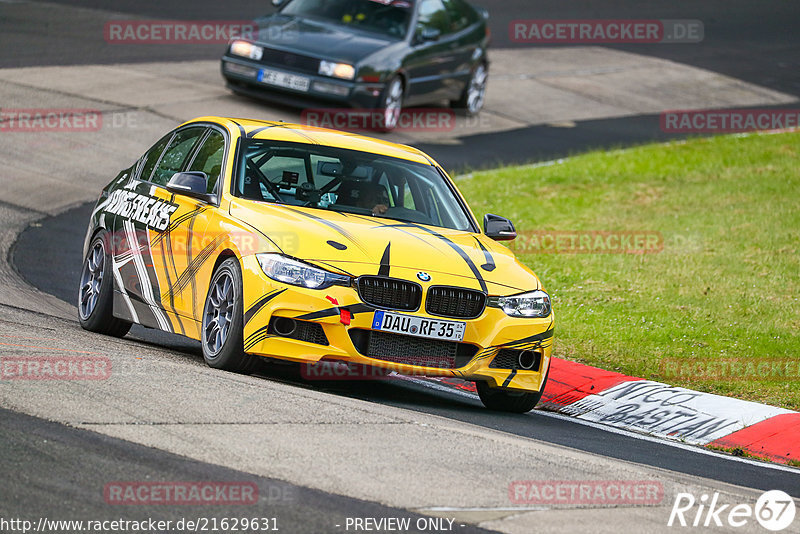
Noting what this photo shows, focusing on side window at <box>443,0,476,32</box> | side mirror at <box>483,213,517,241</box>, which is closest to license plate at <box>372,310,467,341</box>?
side mirror at <box>483,213,517,241</box>

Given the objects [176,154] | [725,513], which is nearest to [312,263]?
[176,154]

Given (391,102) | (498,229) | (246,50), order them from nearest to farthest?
(498,229)
(246,50)
(391,102)

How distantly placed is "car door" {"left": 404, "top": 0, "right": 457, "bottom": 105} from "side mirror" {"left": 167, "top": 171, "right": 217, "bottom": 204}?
38.8 ft

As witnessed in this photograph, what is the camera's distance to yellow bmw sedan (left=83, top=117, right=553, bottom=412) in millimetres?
8078

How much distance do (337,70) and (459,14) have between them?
4.17 metres

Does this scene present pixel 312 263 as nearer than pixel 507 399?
Yes

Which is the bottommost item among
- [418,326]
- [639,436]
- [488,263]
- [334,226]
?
[639,436]

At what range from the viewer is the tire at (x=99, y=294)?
32.7 feet

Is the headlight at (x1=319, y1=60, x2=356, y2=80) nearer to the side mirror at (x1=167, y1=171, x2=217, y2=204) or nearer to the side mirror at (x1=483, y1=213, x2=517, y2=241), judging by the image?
the side mirror at (x1=483, y1=213, x2=517, y2=241)

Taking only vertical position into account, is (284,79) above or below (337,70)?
below

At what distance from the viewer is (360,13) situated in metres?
20.9

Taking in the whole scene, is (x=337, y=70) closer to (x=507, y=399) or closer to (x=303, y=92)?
(x=303, y=92)

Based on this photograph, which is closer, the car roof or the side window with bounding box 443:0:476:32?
the car roof

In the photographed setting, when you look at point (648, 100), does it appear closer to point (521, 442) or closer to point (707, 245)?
point (707, 245)
